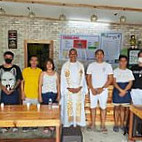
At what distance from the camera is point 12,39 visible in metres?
7.22

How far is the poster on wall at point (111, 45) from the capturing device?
734 centimetres

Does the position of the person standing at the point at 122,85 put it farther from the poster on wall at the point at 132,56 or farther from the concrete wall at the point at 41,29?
the concrete wall at the point at 41,29

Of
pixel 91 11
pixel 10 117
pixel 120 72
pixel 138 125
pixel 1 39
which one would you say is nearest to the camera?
Result: pixel 10 117

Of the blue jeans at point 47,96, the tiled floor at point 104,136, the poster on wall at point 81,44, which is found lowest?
the tiled floor at point 104,136

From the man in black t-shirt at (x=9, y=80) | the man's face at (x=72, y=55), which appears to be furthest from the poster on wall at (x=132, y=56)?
the man in black t-shirt at (x=9, y=80)

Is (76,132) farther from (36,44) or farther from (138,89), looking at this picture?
(36,44)

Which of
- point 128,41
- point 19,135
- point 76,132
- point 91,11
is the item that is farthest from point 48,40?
point 76,132

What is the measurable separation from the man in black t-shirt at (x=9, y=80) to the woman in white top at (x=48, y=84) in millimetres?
378

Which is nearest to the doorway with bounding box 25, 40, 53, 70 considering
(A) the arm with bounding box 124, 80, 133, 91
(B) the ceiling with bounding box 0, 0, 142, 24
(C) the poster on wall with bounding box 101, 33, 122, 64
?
(B) the ceiling with bounding box 0, 0, 142, 24

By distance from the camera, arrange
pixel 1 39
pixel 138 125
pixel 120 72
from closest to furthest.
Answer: pixel 138 125
pixel 120 72
pixel 1 39

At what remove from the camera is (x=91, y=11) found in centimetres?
591

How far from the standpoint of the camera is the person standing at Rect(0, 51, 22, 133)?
3871 mm

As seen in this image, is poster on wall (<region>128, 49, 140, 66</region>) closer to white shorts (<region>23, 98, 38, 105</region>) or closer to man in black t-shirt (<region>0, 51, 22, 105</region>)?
white shorts (<region>23, 98, 38, 105</region>)

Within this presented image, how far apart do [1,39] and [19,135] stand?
12.8ft
